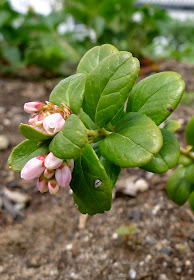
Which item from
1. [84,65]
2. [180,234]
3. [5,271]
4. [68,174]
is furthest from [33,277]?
[84,65]

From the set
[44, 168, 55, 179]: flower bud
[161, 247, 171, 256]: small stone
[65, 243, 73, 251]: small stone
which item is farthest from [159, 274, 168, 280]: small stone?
[44, 168, 55, 179]: flower bud

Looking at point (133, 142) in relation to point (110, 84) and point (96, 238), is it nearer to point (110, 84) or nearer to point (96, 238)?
point (110, 84)

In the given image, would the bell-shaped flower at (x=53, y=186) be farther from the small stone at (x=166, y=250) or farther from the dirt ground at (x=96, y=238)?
the small stone at (x=166, y=250)

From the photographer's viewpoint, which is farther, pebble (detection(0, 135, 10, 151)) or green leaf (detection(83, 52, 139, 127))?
pebble (detection(0, 135, 10, 151))

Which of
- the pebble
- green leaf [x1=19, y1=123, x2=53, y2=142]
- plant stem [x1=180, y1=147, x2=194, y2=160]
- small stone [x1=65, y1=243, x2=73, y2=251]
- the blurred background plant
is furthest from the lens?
the blurred background plant

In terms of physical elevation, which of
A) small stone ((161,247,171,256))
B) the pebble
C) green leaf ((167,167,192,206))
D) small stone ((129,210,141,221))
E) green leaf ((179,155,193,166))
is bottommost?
the pebble

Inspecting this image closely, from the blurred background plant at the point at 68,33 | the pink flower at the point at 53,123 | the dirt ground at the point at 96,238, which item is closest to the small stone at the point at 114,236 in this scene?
the dirt ground at the point at 96,238

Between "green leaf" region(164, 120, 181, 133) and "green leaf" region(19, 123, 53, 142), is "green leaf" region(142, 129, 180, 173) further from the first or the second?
"green leaf" region(19, 123, 53, 142)
